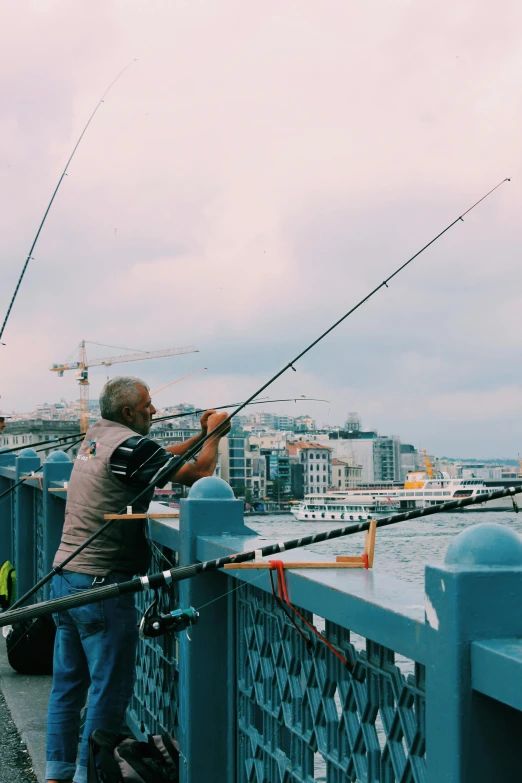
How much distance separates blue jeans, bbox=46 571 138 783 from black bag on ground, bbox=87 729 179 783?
0.22 meters

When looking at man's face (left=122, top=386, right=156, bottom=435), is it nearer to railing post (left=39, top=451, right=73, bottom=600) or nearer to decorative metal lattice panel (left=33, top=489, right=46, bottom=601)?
railing post (left=39, top=451, right=73, bottom=600)

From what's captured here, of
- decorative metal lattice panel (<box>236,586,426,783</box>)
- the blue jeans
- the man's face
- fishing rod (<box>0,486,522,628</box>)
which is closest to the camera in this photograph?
decorative metal lattice panel (<box>236,586,426,783</box>)

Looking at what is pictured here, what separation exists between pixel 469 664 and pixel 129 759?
68.1 inches

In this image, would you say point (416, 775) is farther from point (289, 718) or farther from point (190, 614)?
point (190, 614)

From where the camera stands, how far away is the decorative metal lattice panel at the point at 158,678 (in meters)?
3.46

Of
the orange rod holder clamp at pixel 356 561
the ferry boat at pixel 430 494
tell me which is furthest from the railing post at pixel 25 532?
the orange rod holder clamp at pixel 356 561

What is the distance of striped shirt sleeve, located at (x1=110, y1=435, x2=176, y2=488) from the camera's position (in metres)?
3.30

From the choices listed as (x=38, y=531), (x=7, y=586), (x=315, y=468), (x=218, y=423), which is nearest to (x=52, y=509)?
(x=38, y=531)

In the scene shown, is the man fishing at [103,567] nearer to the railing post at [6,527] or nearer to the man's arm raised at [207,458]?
the man's arm raised at [207,458]

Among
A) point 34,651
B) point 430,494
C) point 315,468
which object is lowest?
point 430,494

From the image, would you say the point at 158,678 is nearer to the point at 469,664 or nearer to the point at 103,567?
the point at 103,567

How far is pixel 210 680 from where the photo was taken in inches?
115

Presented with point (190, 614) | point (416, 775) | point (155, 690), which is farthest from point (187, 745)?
point (416, 775)

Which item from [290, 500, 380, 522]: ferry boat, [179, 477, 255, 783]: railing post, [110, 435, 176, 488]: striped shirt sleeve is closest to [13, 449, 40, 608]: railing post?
[110, 435, 176, 488]: striped shirt sleeve
